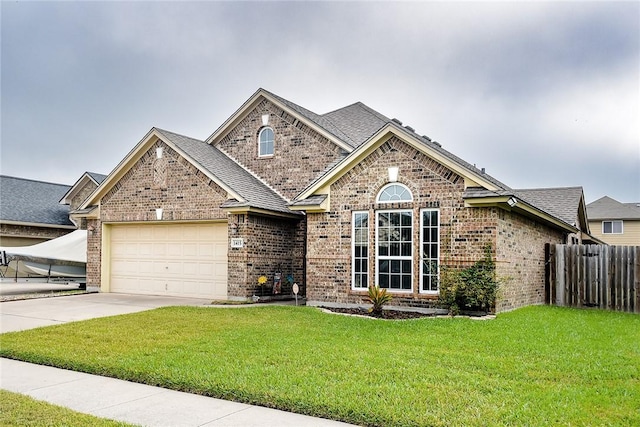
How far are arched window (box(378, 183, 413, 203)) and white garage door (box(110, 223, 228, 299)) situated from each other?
18.1ft

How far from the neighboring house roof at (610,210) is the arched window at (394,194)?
120 ft

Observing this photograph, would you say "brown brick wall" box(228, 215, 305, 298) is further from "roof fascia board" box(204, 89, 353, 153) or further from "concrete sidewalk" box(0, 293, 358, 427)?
"concrete sidewalk" box(0, 293, 358, 427)

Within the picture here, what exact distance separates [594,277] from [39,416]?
49.4ft

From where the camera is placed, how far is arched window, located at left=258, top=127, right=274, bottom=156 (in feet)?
64.0

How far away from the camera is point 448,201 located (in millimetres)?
13414

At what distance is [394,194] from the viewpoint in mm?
14203

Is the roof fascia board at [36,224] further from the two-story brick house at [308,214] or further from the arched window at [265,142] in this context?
the arched window at [265,142]

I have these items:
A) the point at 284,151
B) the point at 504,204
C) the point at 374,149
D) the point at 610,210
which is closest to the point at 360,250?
the point at 374,149

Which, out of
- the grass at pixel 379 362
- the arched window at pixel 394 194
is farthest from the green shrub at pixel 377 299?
the arched window at pixel 394 194

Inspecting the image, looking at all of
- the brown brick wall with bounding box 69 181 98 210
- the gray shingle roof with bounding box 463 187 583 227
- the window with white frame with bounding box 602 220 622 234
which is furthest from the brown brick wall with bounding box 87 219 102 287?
the window with white frame with bounding box 602 220 622 234

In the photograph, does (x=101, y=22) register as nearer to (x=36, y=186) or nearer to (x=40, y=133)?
(x=40, y=133)

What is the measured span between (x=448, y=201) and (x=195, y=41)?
7844 millimetres

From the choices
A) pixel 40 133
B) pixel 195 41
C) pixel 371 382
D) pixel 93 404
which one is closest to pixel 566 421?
pixel 371 382

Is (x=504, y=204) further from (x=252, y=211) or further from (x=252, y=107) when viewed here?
(x=252, y=107)
